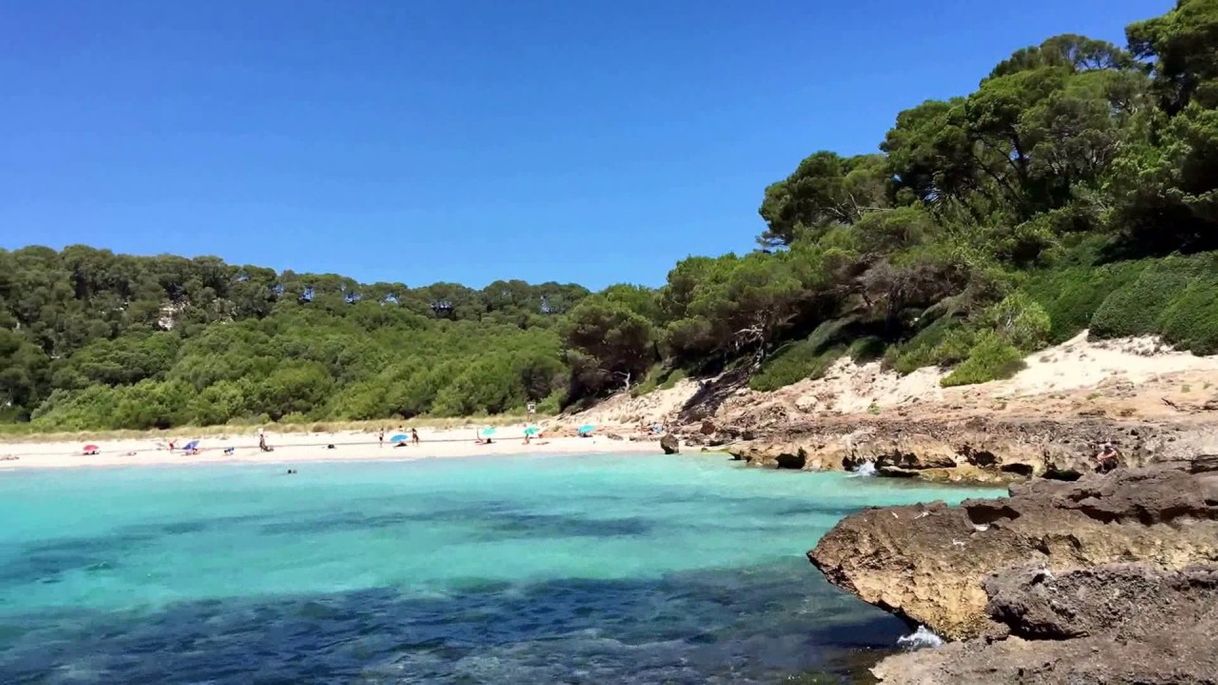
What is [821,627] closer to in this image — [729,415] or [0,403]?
[729,415]

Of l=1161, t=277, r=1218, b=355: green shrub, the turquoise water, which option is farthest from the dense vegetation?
the turquoise water

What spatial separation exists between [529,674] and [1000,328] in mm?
25647

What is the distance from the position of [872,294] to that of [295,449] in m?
28.7

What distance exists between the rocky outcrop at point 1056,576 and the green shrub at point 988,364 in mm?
19640

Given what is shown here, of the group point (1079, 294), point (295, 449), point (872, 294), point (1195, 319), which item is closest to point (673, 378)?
point (872, 294)

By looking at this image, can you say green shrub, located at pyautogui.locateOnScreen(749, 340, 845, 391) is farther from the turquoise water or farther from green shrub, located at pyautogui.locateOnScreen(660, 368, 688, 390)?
the turquoise water

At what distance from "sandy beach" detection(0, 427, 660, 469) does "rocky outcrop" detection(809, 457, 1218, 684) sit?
928 inches

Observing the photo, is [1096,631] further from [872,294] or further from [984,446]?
[872,294]

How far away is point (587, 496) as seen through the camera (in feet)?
66.6

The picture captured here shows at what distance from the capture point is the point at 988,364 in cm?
2670

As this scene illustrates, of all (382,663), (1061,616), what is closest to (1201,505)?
(1061,616)

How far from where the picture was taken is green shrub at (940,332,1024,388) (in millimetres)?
26172

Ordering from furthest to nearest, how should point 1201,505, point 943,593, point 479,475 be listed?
point 479,475 → point 943,593 → point 1201,505

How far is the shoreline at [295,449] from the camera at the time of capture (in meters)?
35.1
